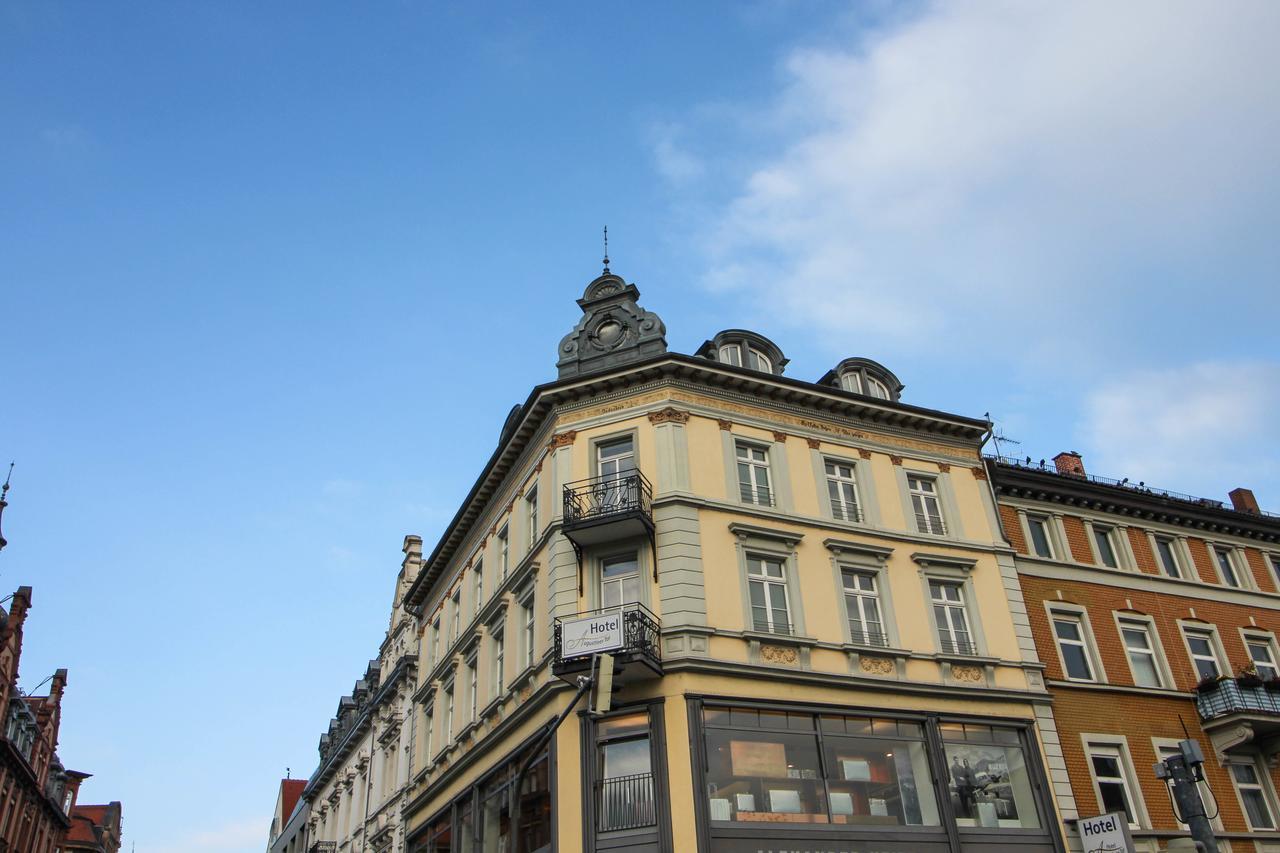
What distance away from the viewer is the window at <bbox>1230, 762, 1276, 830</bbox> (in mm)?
26328

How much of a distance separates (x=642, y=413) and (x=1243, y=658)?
19.3 metres

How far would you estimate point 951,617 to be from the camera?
25.7 m

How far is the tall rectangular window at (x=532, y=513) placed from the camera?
26.8m

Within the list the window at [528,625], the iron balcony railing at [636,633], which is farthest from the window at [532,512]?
the iron balcony railing at [636,633]

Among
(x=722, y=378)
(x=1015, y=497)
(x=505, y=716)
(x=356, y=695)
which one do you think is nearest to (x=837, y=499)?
(x=722, y=378)

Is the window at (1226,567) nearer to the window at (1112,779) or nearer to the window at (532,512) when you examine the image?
the window at (1112,779)

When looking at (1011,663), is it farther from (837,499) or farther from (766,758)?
(766,758)

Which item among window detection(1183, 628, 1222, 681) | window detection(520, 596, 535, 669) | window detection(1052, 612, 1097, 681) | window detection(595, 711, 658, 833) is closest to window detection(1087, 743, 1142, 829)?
window detection(1052, 612, 1097, 681)

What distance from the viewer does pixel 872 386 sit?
2948 centimetres

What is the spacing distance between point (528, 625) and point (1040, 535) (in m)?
14.8

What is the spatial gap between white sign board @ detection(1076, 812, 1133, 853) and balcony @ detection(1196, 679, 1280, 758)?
7.37m

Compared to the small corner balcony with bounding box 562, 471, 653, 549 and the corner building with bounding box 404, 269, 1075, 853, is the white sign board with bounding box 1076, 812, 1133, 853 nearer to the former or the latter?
the corner building with bounding box 404, 269, 1075, 853

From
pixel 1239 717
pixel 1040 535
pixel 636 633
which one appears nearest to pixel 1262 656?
pixel 1239 717

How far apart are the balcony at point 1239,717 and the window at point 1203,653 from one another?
3.84 ft
